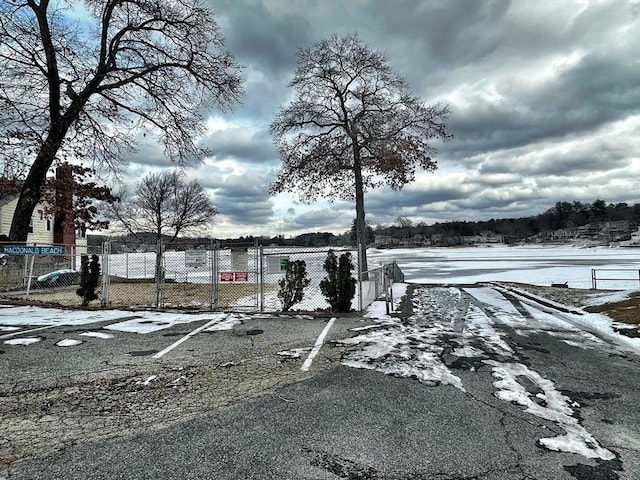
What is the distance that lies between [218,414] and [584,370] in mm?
5061

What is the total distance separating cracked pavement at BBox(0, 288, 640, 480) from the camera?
2.87 meters

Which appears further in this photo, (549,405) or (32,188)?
(32,188)

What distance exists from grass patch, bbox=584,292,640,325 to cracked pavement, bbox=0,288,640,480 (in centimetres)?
362

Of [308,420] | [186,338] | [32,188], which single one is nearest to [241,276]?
[186,338]

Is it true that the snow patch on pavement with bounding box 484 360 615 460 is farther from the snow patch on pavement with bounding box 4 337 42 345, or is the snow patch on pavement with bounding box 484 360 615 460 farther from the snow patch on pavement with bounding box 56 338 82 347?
the snow patch on pavement with bounding box 4 337 42 345

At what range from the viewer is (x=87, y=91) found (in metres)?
13.7

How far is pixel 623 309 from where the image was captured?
408 inches

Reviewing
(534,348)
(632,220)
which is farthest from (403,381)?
(632,220)

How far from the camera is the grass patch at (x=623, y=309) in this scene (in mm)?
9148

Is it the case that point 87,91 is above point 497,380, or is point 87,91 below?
above

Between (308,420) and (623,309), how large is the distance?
34.7 ft

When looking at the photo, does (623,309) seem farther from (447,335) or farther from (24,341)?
(24,341)

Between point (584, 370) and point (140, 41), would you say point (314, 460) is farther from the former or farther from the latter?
point (140, 41)

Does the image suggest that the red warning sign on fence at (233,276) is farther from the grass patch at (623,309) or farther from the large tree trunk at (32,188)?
the grass patch at (623,309)
